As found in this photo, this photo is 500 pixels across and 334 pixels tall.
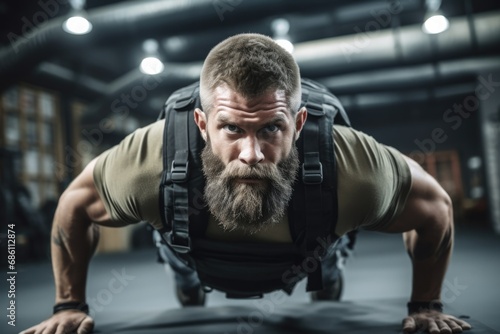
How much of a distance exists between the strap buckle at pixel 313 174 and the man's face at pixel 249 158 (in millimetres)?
30

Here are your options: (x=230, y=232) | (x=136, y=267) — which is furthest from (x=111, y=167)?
(x=136, y=267)

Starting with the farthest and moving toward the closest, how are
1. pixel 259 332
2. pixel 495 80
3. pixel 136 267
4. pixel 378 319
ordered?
pixel 495 80, pixel 136 267, pixel 378 319, pixel 259 332

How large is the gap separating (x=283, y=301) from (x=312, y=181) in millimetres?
1268

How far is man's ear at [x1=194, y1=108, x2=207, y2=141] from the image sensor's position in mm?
A: 1098

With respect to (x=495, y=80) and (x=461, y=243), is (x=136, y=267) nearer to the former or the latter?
(x=461, y=243)

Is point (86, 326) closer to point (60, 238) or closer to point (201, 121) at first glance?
point (60, 238)

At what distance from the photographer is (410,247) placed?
4.35 ft

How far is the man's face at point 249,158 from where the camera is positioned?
0.99 meters

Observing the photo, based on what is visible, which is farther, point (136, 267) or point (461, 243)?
point (461, 243)

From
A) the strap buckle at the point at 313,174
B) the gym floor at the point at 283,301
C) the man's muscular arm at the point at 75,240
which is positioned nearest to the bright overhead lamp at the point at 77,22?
the gym floor at the point at 283,301

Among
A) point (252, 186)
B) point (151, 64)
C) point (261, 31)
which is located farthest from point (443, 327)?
point (261, 31)

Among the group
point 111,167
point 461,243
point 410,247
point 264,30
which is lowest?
point 461,243

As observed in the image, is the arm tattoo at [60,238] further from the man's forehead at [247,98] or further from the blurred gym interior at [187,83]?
the man's forehead at [247,98]

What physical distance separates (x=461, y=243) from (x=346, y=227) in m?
3.93
